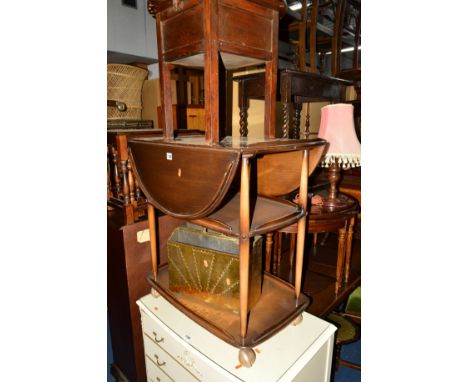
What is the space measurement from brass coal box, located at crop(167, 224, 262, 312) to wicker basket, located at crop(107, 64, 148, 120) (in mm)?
1470

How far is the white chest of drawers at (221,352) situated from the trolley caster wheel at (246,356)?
0.02 metres

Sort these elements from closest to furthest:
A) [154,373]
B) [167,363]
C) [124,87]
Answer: [167,363] → [154,373] → [124,87]

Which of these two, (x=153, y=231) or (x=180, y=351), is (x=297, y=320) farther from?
(x=153, y=231)

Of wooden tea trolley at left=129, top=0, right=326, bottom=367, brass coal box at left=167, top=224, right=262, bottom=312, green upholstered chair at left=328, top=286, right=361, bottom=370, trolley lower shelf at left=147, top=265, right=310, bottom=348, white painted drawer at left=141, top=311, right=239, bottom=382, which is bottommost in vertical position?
green upholstered chair at left=328, top=286, right=361, bottom=370

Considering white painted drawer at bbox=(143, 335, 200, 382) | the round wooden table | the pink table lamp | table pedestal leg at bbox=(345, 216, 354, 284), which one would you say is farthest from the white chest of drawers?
the pink table lamp

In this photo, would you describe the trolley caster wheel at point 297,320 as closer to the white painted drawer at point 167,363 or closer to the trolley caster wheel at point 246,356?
the trolley caster wheel at point 246,356

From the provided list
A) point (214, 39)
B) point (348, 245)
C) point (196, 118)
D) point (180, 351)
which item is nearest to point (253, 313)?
point (180, 351)

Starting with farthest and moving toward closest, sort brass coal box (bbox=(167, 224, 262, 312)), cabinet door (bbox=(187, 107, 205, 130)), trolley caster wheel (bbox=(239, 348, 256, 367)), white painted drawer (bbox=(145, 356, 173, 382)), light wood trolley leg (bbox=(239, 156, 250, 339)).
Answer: cabinet door (bbox=(187, 107, 205, 130)) → white painted drawer (bbox=(145, 356, 173, 382)) → brass coal box (bbox=(167, 224, 262, 312)) → trolley caster wheel (bbox=(239, 348, 256, 367)) → light wood trolley leg (bbox=(239, 156, 250, 339))

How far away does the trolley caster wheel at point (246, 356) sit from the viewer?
1.05 metres

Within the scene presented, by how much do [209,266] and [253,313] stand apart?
27cm

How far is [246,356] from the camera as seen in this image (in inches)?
41.1

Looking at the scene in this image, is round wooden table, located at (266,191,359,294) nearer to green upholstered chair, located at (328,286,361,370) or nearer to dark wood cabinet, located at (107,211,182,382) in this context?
green upholstered chair, located at (328,286,361,370)

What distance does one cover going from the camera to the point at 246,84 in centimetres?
207

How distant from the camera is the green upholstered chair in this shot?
178 cm
